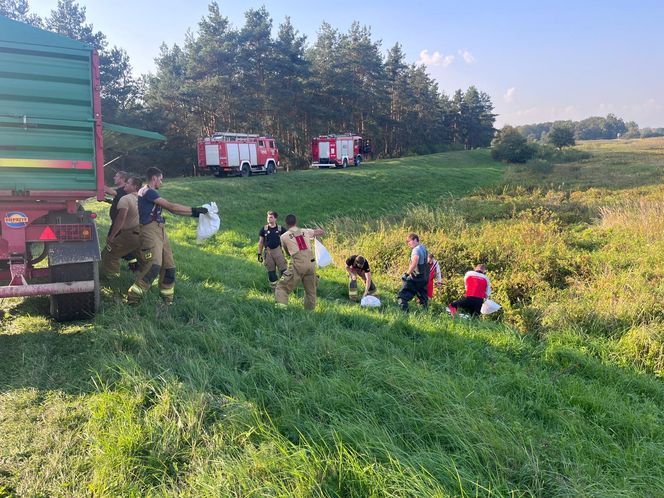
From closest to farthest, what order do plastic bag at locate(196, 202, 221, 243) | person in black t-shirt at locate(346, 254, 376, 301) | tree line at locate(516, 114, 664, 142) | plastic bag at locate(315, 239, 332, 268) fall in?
1. plastic bag at locate(196, 202, 221, 243)
2. plastic bag at locate(315, 239, 332, 268)
3. person in black t-shirt at locate(346, 254, 376, 301)
4. tree line at locate(516, 114, 664, 142)

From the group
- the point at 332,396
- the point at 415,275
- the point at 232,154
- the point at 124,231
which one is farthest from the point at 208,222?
the point at 232,154

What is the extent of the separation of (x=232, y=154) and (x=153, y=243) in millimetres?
20363

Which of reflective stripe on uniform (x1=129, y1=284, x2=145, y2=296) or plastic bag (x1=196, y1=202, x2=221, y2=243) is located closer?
reflective stripe on uniform (x1=129, y1=284, x2=145, y2=296)

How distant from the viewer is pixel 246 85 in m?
32.1

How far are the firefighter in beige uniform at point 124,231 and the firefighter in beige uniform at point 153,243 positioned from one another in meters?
0.38

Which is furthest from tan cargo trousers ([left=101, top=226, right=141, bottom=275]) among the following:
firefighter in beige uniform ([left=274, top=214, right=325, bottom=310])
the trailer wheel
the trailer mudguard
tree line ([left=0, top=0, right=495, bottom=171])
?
tree line ([left=0, top=0, right=495, bottom=171])

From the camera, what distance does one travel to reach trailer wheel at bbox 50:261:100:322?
457 centimetres

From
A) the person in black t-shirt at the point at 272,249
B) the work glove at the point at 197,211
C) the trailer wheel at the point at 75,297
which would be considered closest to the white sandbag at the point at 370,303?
the person in black t-shirt at the point at 272,249

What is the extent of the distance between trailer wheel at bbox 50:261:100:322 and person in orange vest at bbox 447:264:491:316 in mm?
5117

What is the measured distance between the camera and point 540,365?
4.46 metres

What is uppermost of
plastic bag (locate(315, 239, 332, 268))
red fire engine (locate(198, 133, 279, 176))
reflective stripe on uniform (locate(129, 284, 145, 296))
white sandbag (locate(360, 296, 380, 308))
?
red fire engine (locate(198, 133, 279, 176))

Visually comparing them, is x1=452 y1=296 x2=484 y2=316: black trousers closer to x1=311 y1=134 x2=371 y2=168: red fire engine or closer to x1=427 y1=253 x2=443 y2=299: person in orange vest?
x1=427 y1=253 x2=443 y2=299: person in orange vest

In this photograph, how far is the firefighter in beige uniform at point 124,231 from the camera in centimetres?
573

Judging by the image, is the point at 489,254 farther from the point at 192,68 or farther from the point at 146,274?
the point at 192,68
